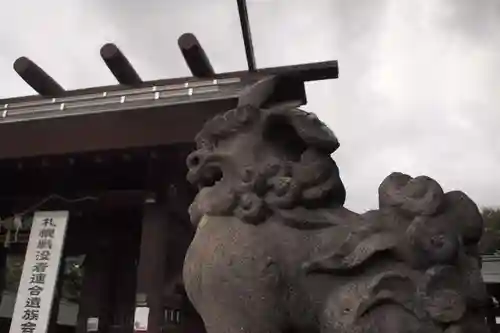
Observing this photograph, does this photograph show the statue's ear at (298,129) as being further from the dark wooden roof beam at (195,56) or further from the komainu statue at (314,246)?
the dark wooden roof beam at (195,56)

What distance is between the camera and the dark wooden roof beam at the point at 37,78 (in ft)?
13.0

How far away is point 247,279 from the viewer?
126 centimetres

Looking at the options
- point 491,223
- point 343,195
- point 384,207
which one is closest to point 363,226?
point 384,207

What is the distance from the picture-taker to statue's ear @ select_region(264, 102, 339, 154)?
55.6 inches

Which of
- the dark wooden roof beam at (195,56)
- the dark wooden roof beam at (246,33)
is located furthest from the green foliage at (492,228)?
the dark wooden roof beam at (195,56)

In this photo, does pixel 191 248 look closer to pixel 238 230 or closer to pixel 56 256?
pixel 238 230

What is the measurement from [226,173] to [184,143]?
2129 millimetres

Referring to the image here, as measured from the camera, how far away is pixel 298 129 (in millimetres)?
1422

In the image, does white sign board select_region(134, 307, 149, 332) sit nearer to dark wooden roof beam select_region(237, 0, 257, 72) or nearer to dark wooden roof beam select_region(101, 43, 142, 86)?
dark wooden roof beam select_region(101, 43, 142, 86)

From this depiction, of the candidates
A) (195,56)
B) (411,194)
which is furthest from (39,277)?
(411,194)

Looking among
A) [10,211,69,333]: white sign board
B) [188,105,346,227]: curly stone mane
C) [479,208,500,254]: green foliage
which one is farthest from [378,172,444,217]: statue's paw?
[479,208,500,254]: green foliage

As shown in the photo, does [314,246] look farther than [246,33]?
A: No

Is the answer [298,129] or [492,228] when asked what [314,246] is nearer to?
[298,129]

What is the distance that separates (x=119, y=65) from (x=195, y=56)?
0.54 meters
